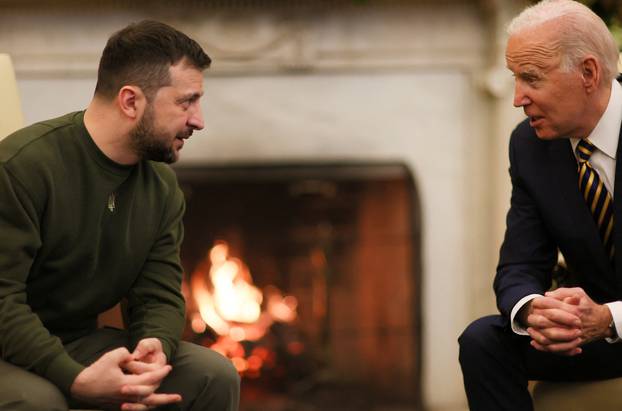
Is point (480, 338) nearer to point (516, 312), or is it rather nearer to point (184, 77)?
point (516, 312)

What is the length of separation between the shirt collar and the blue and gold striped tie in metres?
0.02

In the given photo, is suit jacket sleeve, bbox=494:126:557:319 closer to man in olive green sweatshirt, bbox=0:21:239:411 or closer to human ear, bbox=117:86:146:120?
man in olive green sweatshirt, bbox=0:21:239:411

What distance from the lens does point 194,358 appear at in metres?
1.78

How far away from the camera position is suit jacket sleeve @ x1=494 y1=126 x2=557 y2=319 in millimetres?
1893

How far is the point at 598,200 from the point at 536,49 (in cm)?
28

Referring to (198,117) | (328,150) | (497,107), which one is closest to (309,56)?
(328,150)

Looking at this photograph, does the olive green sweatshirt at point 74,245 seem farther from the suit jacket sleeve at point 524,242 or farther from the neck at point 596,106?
the neck at point 596,106

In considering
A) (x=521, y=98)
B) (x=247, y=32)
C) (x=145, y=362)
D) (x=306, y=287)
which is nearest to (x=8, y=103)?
(x=145, y=362)

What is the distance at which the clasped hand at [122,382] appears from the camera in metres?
1.62

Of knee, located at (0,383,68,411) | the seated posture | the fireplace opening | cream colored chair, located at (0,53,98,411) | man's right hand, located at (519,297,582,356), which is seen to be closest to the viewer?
knee, located at (0,383,68,411)

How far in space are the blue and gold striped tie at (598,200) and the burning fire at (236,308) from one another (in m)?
1.67

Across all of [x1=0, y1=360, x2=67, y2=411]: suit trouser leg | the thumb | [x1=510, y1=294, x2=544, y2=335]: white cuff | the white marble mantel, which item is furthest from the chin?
the white marble mantel

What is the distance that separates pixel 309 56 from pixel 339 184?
0.45m

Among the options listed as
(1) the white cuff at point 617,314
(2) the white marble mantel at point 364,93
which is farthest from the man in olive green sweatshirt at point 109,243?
(2) the white marble mantel at point 364,93
